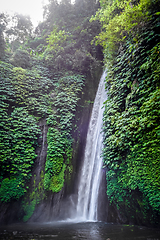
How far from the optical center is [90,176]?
639 centimetres

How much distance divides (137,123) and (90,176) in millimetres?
3449

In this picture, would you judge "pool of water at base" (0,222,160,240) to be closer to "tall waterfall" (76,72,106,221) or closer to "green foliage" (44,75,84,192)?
"tall waterfall" (76,72,106,221)

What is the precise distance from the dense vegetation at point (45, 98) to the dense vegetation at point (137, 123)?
277 centimetres

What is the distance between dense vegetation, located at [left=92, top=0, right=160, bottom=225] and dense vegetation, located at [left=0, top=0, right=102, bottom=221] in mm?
2767

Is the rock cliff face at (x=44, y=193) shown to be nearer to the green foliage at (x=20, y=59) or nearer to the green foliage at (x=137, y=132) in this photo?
the green foliage at (x=137, y=132)

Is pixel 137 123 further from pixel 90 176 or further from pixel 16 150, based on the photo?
pixel 16 150

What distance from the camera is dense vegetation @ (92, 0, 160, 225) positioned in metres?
3.70

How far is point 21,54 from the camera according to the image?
950 centimetres

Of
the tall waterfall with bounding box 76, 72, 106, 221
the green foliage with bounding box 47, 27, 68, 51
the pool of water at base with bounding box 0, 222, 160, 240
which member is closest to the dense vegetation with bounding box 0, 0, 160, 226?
the green foliage with bounding box 47, 27, 68, 51

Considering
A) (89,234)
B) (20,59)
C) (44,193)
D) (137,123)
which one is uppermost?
(20,59)

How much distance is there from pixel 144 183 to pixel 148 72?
311cm

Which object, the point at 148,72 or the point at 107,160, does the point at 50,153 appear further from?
the point at 148,72

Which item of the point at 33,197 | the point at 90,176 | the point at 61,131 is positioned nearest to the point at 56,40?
the point at 61,131

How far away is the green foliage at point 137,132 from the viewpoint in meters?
3.68
